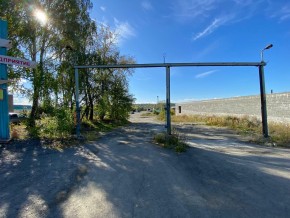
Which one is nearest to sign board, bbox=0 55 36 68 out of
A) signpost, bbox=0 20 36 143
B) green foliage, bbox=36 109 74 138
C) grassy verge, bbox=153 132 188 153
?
signpost, bbox=0 20 36 143

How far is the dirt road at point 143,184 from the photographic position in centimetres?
335

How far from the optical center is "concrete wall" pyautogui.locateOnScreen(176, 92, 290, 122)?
14367mm

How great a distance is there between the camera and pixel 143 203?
356 centimetres

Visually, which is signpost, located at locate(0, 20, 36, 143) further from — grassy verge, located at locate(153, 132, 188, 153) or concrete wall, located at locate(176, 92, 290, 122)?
concrete wall, located at locate(176, 92, 290, 122)

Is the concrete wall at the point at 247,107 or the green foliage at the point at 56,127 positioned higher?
the concrete wall at the point at 247,107

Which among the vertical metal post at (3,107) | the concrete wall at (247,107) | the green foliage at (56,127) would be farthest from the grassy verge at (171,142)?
the concrete wall at (247,107)

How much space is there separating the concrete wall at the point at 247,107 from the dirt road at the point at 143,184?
8.65 meters

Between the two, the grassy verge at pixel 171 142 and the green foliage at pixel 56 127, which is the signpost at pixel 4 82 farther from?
the grassy verge at pixel 171 142

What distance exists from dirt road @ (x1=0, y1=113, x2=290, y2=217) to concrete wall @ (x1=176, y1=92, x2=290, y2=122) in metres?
8.65

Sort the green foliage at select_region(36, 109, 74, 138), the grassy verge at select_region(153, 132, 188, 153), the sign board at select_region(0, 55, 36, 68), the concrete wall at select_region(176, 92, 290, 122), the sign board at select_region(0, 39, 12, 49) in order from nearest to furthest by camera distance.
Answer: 1. the grassy verge at select_region(153, 132, 188, 153)
2. the sign board at select_region(0, 55, 36, 68)
3. the sign board at select_region(0, 39, 12, 49)
4. the green foliage at select_region(36, 109, 74, 138)
5. the concrete wall at select_region(176, 92, 290, 122)

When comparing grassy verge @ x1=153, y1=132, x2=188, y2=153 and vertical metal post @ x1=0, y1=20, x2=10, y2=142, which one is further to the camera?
vertical metal post @ x1=0, y1=20, x2=10, y2=142

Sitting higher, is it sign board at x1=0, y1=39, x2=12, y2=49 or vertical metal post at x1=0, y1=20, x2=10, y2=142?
sign board at x1=0, y1=39, x2=12, y2=49

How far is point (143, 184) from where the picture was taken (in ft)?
14.4

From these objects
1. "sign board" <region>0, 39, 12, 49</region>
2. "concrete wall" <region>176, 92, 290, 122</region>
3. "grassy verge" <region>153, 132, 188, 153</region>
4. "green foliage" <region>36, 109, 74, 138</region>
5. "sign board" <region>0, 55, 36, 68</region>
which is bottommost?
"grassy verge" <region>153, 132, 188, 153</region>
